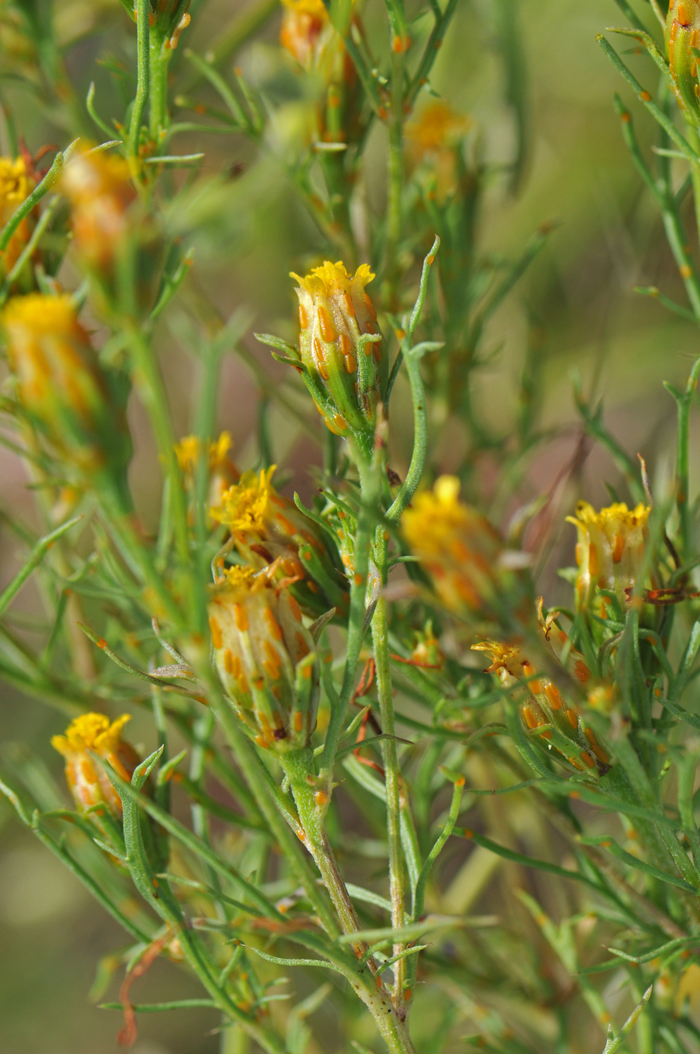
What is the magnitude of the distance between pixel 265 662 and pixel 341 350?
0.17 metres

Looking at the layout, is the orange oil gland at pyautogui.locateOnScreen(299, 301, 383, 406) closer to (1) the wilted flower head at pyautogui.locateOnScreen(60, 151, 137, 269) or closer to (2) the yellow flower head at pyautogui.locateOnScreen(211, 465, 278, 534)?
(2) the yellow flower head at pyautogui.locateOnScreen(211, 465, 278, 534)

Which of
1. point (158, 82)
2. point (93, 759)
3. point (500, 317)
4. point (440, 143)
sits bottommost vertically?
point (500, 317)

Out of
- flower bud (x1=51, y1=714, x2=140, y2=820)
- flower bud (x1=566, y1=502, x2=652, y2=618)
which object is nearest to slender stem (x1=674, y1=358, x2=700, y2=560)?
flower bud (x1=566, y1=502, x2=652, y2=618)

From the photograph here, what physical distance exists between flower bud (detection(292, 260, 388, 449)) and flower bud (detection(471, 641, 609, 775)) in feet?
0.44

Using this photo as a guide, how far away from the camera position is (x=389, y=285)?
729 mm

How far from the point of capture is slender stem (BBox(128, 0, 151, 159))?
1.61 ft

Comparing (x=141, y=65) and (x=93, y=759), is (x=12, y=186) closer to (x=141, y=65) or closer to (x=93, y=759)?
(x=141, y=65)

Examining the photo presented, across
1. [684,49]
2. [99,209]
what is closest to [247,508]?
[99,209]

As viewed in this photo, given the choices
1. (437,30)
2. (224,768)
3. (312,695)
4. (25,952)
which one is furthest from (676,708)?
(25,952)

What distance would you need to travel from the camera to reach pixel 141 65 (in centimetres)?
51

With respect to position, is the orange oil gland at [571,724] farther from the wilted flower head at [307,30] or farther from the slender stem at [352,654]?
the wilted flower head at [307,30]

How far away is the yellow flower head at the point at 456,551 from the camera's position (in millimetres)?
326

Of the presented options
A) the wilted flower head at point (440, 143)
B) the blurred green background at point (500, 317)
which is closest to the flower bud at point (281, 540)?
the wilted flower head at point (440, 143)

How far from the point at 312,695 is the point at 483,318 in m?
0.51
